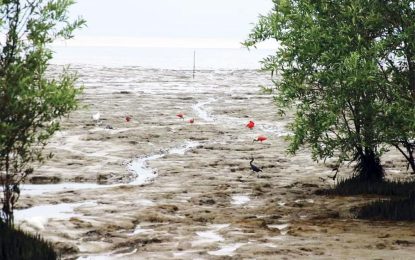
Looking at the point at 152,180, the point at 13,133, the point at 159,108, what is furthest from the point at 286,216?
the point at 159,108

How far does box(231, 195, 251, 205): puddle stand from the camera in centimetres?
1866

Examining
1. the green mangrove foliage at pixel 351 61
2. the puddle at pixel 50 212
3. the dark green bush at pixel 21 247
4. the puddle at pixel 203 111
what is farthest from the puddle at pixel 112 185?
the puddle at pixel 203 111

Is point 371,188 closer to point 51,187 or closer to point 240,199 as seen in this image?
point 240,199

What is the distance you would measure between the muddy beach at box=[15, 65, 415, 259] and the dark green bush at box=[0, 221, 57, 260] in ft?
4.02

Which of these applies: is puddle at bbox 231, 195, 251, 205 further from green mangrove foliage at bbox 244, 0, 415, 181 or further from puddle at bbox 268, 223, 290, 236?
puddle at bbox 268, 223, 290, 236

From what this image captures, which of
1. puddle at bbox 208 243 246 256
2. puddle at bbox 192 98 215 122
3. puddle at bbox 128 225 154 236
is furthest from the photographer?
puddle at bbox 192 98 215 122

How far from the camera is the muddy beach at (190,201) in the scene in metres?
13.4

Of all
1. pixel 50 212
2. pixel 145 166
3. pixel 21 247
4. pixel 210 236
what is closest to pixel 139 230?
pixel 210 236

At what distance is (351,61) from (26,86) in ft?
26.3

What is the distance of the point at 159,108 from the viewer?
45688 mm

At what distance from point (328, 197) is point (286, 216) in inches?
113

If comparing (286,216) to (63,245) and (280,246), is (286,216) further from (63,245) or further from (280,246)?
(63,245)

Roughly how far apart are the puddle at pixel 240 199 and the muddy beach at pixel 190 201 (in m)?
0.04

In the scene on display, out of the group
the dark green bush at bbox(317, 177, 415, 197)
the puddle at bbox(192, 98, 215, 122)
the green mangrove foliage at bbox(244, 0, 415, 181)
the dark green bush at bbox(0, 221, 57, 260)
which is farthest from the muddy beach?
the puddle at bbox(192, 98, 215, 122)
